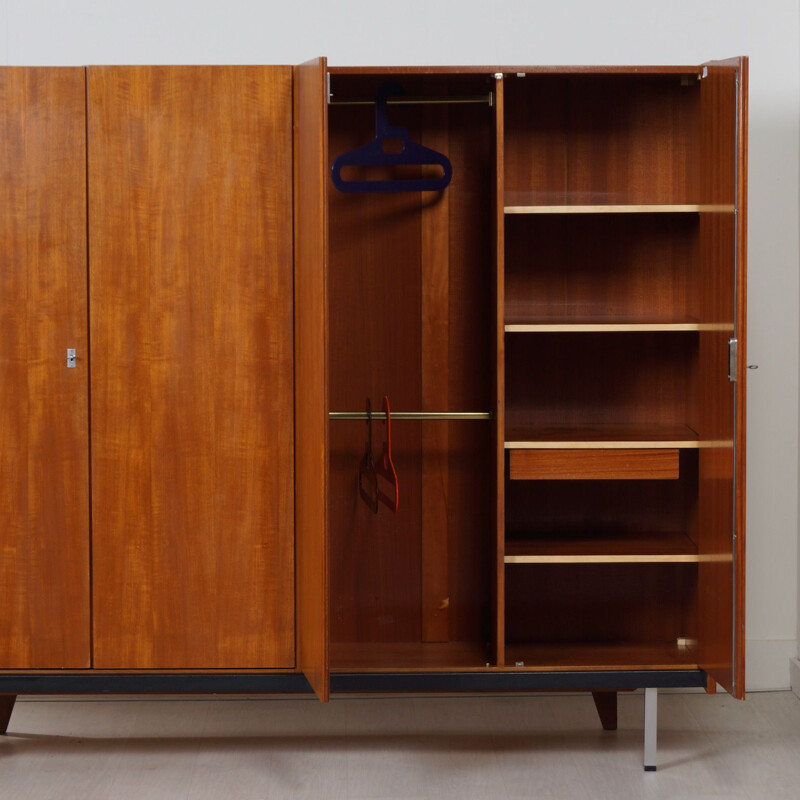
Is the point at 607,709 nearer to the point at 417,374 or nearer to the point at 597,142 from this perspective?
the point at 417,374

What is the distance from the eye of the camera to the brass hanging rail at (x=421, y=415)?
348 centimetres

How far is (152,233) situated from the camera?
127 inches

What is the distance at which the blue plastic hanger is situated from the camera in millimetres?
3428

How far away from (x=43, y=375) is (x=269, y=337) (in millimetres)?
656

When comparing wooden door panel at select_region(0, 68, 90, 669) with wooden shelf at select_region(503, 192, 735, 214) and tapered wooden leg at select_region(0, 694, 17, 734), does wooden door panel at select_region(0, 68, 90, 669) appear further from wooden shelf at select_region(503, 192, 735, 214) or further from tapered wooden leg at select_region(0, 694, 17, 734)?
wooden shelf at select_region(503, 192, 735, 214)

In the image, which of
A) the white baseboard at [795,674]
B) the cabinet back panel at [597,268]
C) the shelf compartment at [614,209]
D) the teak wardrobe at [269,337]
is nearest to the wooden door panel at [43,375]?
the teak wardrobe at [269,337]

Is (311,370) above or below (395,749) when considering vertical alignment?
above

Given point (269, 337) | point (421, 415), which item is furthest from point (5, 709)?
point (421, 415)

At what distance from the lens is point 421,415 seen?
11.7ft

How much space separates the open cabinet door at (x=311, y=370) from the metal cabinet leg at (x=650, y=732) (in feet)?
3.27

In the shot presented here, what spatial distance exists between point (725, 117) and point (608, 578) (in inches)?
60.2

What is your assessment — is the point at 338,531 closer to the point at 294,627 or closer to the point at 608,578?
the point at 294,627
